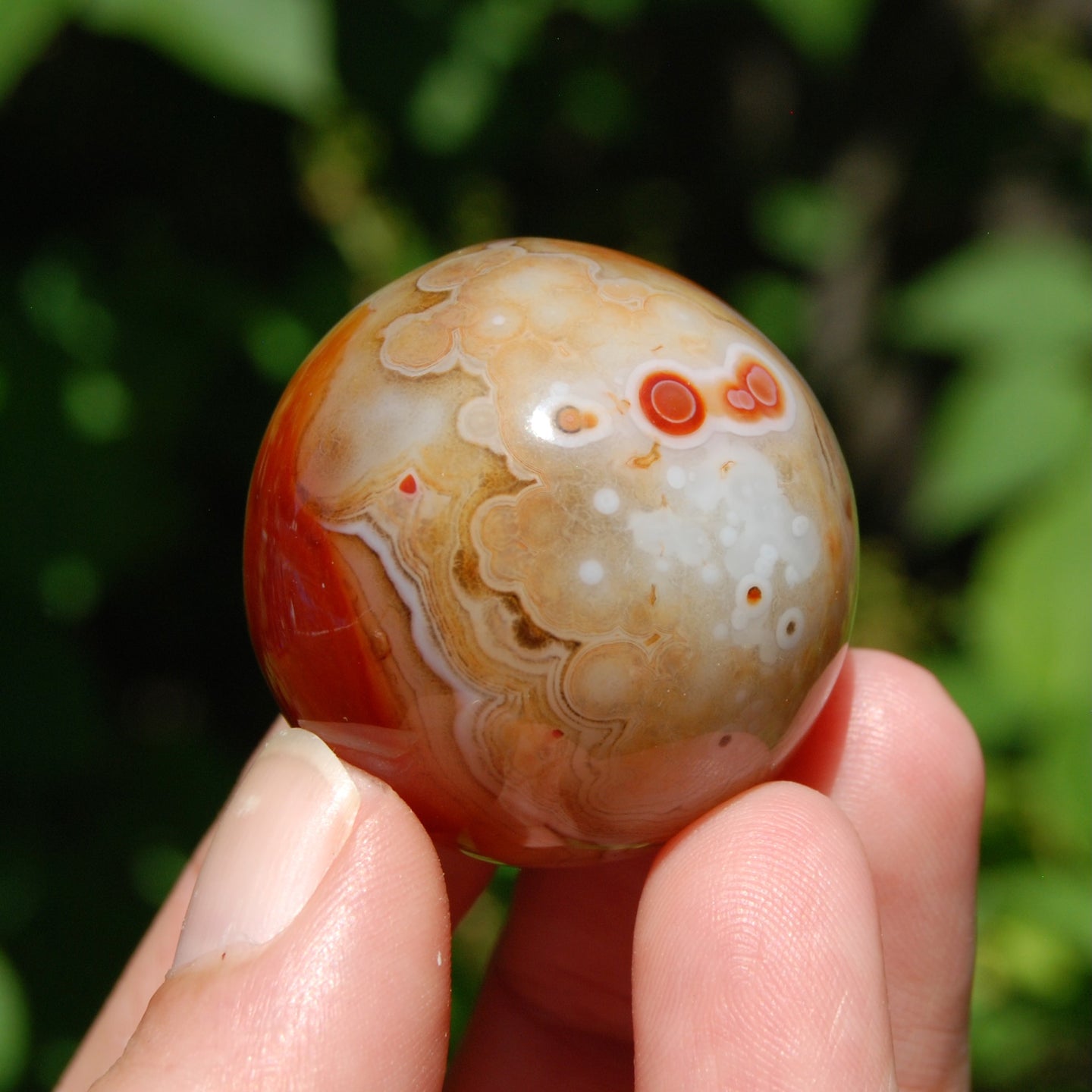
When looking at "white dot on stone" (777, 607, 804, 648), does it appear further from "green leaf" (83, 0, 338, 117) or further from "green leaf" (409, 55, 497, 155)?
"green leaf" (409, 55, 497, 155)

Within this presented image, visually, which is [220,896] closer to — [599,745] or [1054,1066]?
[599,745]

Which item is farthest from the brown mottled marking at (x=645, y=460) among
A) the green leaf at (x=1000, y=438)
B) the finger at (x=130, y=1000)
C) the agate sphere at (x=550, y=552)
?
the green leaf at (x=1000, y=438)

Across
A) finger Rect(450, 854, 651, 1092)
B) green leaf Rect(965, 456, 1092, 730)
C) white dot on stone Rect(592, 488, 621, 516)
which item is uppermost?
white dot on stone Rect(592, 488, 621, 516)

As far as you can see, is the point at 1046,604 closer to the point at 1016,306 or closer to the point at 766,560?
the point at 1016,306

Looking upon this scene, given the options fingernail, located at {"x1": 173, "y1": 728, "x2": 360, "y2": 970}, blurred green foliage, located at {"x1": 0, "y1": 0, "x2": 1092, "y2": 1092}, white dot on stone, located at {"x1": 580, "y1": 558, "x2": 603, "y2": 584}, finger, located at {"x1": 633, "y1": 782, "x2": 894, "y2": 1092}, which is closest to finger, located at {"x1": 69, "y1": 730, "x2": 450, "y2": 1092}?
fingernail, located at {"x1": 173, "y1": 728, "x2": 360, "y2": 970}

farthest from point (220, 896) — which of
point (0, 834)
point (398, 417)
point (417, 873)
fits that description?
point (0, 834)

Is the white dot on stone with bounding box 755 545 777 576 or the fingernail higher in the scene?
the white dot on stone with bounding box 755 545 777 576
